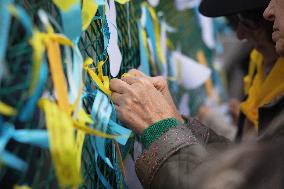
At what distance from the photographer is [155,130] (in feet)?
3.41

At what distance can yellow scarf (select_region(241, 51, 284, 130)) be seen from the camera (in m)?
1.60

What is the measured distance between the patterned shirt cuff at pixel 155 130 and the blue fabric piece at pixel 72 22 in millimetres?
266

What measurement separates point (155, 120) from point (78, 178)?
0.28 meters

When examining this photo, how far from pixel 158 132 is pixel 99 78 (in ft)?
0.49

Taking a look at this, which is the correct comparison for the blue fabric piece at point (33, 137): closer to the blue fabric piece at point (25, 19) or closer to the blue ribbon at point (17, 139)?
the blue ribbon at point (17, 139)

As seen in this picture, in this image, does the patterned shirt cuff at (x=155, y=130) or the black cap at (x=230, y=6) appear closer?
the patterned shirt cuff at (x=155, y=130)

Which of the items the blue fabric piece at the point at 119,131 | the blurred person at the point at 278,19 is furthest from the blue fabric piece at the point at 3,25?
the blurred person at the point at 278,19

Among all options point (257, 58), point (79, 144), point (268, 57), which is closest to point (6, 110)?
point (79, 144)

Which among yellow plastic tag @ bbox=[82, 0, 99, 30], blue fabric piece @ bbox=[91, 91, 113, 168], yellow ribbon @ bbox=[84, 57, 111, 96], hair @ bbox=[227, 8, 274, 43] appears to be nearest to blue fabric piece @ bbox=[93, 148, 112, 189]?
blue fabric piece @ bbox=[91, 91, 113, 168]

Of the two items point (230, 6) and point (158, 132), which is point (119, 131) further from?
point (230, 6)

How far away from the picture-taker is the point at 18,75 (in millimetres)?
752

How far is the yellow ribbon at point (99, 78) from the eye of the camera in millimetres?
937

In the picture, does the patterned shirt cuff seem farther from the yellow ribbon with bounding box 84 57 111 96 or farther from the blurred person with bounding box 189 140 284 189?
the blurred person with bounding box 189 140 284 189

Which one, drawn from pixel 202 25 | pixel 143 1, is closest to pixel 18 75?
pixel 143 1
